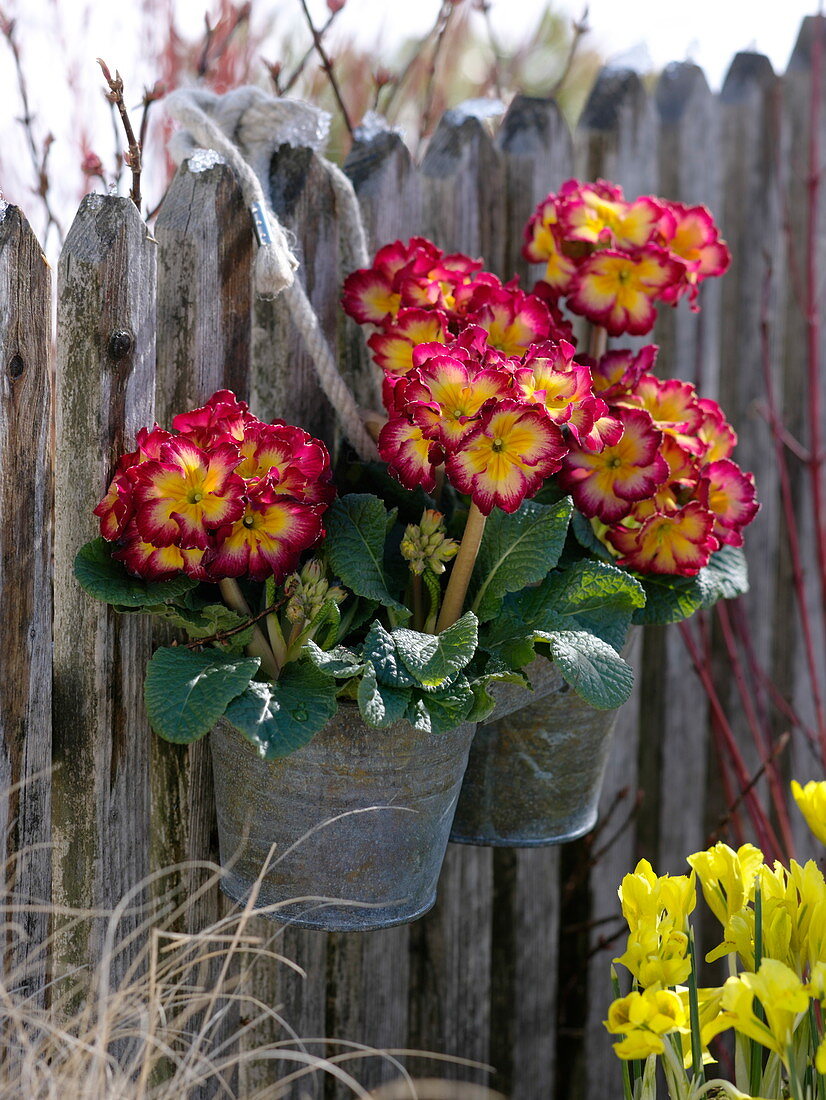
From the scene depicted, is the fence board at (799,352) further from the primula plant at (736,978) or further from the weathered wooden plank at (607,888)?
the primula plant at (736,978)

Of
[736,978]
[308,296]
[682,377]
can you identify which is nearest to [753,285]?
[682,377]

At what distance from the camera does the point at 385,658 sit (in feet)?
3.78

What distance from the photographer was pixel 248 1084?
5.27 ft

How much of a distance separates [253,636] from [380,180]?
79 centimetres

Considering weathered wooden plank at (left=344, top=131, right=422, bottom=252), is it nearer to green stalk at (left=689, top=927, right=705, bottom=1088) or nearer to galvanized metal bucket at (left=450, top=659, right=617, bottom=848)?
galvanized metal bucket at (left=450, top=659, right=617, bottom=848)

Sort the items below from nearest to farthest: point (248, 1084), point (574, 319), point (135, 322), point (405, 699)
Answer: point (405, 699), point (135, 322), point (248, 1084), point (574, 319)

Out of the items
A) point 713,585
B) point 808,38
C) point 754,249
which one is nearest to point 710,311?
point 754,249

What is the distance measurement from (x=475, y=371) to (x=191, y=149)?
52cm

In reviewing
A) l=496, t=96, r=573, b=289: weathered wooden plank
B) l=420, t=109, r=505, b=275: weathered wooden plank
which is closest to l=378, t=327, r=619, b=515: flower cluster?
l=420, t=109, r=505, b=275: weathered wooden plank

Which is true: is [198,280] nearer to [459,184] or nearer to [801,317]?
[459,184]

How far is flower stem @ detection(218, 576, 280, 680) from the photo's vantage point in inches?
49.2

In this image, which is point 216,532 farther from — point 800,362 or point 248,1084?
point 800,362

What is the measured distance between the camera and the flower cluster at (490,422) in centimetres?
114

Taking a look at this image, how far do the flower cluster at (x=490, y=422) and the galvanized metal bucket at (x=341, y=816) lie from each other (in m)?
Answer: 0.27
